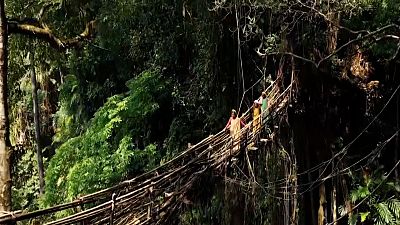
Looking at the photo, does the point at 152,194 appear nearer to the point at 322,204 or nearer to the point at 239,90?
the point at 322,204

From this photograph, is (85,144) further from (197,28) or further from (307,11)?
(307,11)

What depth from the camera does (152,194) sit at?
137 inches

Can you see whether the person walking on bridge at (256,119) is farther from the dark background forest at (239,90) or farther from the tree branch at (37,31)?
the tree branch at (37,31)

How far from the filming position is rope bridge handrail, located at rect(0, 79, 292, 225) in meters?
3.05

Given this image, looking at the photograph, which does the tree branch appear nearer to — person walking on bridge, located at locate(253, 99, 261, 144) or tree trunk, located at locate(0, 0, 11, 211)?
tree trunk, located at locate(0, 0, 11, 211)

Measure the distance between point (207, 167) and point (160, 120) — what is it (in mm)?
3134

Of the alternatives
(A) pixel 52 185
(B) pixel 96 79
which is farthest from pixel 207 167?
(B) pixel 96 79

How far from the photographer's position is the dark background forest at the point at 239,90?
4824 mm

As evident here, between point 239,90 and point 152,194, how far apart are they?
272cm

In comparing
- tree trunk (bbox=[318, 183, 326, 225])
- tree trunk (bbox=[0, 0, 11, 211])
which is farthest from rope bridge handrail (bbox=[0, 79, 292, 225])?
tree trunk (bbox=[318, 183, 326, 225])

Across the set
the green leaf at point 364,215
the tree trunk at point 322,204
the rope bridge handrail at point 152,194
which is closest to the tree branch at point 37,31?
the rope bridge handrail at point 152,194

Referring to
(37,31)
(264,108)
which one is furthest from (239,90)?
(37,31)

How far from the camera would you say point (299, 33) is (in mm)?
4973

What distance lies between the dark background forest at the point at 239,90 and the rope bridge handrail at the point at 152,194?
0.68 feet
